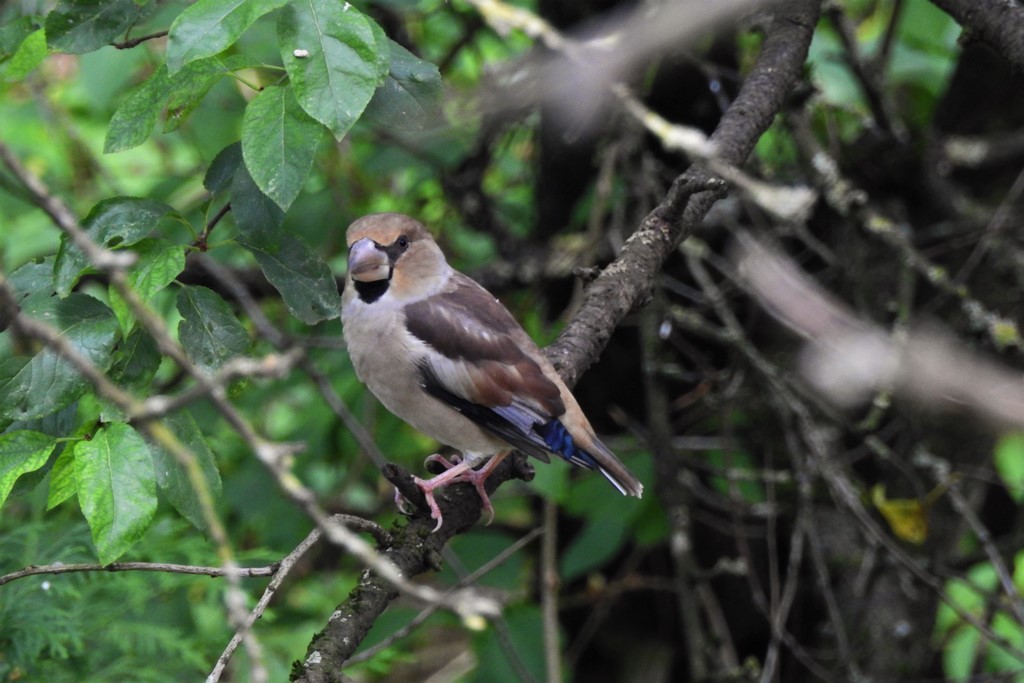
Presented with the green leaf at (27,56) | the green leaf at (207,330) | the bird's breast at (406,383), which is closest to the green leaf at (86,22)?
the green leaf at (27,56)

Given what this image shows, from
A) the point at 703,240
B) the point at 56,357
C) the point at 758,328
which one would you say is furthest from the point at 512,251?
the point at 56,357

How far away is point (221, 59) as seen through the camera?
2635 millimetres

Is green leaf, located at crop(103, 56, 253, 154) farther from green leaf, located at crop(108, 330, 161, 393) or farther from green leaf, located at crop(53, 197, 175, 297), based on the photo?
green leaf, located at crop(108, 330, 161, 393)

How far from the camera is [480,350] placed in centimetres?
360

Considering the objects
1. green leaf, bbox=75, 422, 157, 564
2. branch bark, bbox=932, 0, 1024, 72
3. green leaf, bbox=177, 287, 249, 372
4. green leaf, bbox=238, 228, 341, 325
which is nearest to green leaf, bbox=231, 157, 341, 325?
green leaf, bbox=238, 228, 341, 325

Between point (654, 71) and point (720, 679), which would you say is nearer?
point (720, 679)

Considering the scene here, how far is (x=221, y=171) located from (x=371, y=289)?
102 cm

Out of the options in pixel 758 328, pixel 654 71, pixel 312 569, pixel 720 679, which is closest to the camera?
pixel 720 679

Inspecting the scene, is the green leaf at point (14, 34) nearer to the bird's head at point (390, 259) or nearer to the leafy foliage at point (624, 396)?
the leafy foliage at point (624, 396)

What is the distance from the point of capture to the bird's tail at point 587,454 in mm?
3436

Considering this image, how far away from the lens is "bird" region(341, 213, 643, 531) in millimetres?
3424

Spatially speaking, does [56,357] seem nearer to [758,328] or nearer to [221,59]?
[221,59]

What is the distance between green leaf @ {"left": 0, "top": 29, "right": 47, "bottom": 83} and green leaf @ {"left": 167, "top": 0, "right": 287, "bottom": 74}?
585mm

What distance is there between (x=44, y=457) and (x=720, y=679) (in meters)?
2.93
